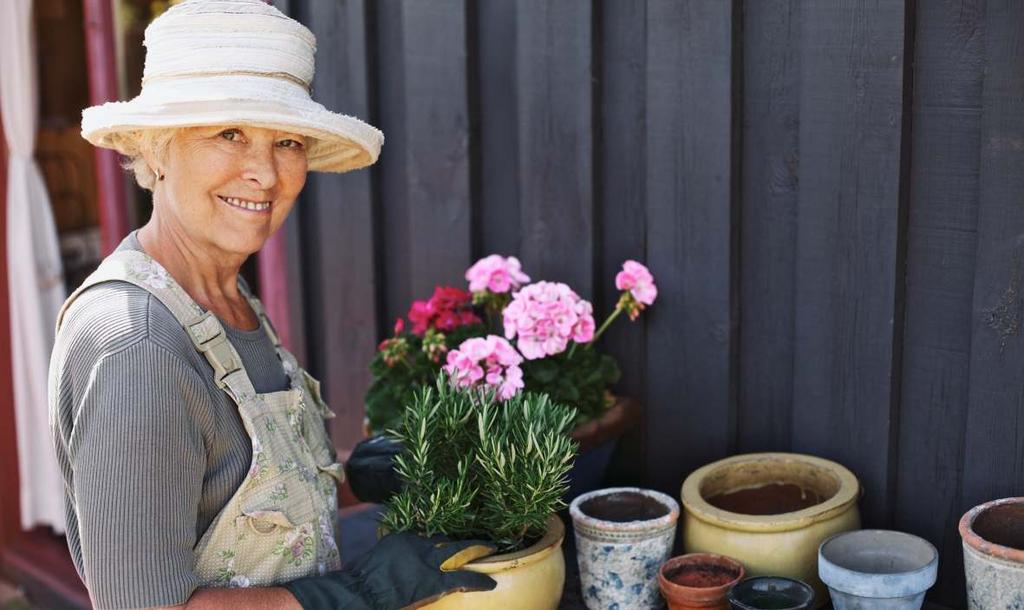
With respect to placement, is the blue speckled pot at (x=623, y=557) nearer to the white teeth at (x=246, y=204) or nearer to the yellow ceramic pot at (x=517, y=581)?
the yellow ceramic pot at (x=517, y=581)

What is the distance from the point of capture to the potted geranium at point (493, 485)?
6.35ft

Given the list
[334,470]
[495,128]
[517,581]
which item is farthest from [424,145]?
[517,581]

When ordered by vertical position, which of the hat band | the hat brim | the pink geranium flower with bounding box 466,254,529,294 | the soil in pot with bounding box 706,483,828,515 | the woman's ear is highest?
the hat band

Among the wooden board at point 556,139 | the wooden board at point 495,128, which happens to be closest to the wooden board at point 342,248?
the wooden board at point 495,128

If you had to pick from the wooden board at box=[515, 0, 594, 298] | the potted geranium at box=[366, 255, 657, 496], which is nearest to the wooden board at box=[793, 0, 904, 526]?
the potted geranium at box=[366, 255, 657, 496]

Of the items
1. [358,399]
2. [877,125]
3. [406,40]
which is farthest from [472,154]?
[877,125]

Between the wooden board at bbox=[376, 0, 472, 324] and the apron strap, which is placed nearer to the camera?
the apron strap

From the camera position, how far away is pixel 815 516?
2.02 m

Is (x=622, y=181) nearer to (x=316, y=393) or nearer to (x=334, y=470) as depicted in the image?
(x=316, y=393)

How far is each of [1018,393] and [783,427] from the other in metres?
0.51

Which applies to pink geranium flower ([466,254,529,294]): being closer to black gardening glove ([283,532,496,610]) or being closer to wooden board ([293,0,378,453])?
wooden board ([293,0,378,453])

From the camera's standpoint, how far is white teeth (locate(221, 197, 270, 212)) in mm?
1975

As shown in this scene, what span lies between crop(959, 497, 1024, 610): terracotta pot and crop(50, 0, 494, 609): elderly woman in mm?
800

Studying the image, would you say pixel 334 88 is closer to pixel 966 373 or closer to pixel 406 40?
pixel 406 40
